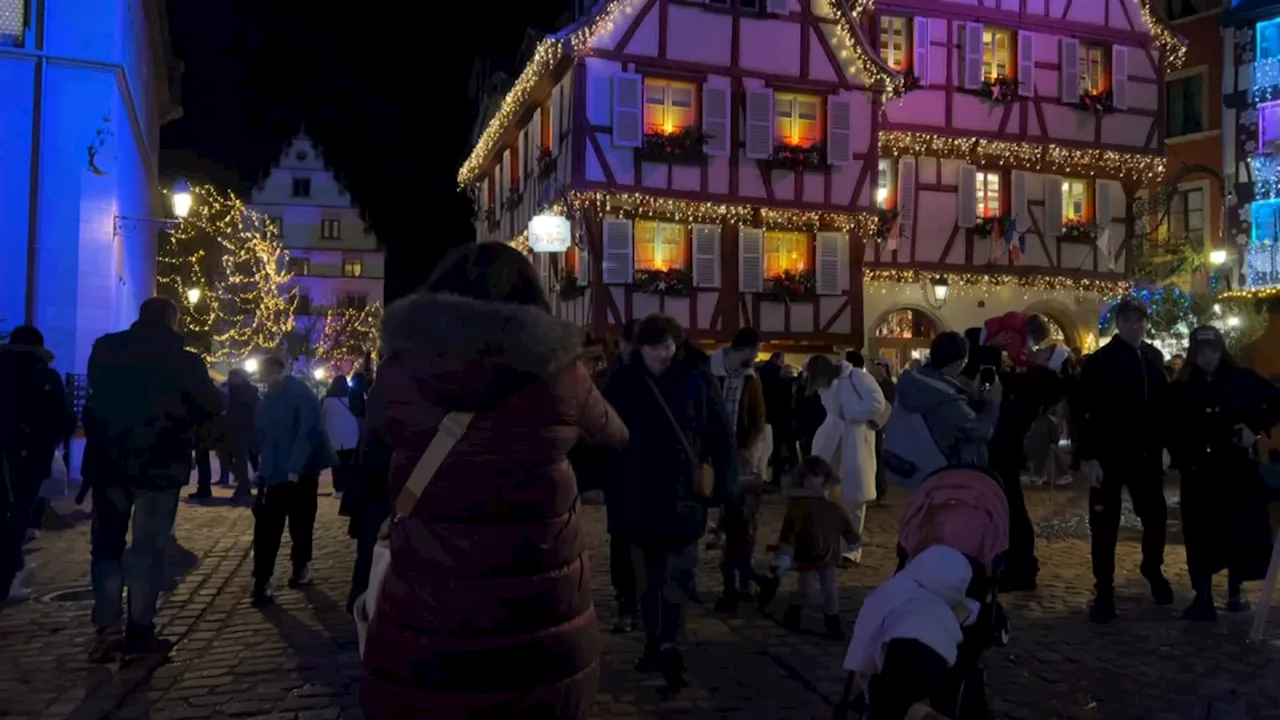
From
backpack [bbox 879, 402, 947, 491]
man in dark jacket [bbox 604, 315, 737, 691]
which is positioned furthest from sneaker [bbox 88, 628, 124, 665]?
backpack [bbox 879, 402, 947, 491]

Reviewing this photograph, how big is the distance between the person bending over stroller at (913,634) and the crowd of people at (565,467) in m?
0.01

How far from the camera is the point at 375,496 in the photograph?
3887mm

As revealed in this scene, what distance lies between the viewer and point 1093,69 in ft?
85.0

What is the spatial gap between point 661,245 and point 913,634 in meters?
19.7

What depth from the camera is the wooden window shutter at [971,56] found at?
24516 mm

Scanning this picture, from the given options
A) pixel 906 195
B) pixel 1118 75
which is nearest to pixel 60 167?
pixel 906 195

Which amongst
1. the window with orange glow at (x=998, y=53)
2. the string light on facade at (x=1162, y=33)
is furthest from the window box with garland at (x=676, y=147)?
the string light on facade at (x=1162, y=33)

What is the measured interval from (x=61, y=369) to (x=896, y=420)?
47.2ft

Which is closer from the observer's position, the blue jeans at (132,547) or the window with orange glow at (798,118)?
the blue jeans at (132,547)

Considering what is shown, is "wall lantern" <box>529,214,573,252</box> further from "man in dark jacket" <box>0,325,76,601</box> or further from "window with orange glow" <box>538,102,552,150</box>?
"man in dark jacket" <box>0,325,76,601</box>

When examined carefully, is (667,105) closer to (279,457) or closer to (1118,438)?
(279,457)

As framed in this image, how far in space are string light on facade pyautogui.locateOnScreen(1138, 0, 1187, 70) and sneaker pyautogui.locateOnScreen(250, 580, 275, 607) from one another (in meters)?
25.7

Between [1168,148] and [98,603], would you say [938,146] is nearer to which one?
[1168,148]

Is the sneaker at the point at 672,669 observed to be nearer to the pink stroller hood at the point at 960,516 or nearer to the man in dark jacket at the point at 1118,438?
the pink stroller hood at the point at 960,516
